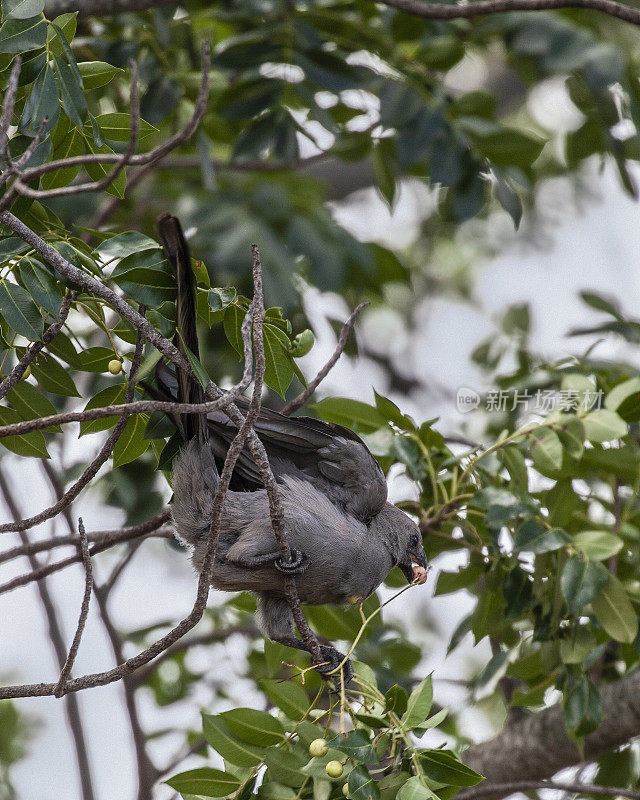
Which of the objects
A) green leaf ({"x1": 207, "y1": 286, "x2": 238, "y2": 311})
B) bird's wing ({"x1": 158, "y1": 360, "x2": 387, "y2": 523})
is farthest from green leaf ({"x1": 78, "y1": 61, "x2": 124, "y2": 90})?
bird's wing ({"x1": 158, "y1": 360, "x2": 387, "y2": 523})

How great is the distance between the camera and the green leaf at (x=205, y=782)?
242cm

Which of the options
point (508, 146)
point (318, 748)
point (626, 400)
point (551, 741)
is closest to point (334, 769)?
point (318, 748)

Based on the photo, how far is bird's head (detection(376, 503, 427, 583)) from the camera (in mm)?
3203

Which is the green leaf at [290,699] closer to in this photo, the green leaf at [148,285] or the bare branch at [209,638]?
the green leaf at [148,285]

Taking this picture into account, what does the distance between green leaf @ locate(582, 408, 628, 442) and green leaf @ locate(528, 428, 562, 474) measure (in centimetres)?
14

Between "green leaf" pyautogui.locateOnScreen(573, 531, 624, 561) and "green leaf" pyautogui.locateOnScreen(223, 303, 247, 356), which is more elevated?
"green leaf" pyautogui.locateOnScreen(223, 303, 247, 356)

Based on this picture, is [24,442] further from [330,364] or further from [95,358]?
[330,364]

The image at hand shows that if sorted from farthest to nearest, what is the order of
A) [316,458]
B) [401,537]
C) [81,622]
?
[401,537]
[316,458]
[81,622]

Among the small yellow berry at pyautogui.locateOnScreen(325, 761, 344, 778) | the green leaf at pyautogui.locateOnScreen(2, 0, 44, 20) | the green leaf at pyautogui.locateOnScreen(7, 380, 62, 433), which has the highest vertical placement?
the green leaf at pyautogui.locateOnScreen(2, 0, 44, 20)

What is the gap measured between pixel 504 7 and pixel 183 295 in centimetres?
195

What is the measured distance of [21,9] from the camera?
2.19 meters

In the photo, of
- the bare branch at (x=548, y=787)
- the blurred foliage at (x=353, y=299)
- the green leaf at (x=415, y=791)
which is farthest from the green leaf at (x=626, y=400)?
the green leaf at (x=415, y=791)

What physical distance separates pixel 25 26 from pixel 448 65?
2579 millimetres

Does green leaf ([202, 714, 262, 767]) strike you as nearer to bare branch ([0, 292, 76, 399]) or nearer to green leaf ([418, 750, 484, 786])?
green leaf ([418, 750, 484, 786])
